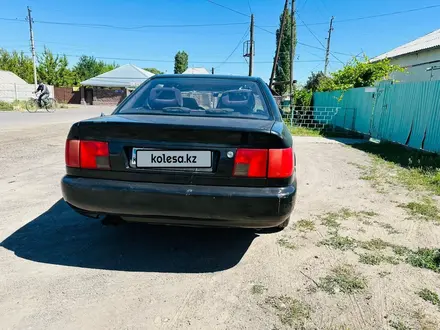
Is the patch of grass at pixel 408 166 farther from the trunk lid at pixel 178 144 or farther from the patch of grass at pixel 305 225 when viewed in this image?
the trunk lid at pixel 178 144

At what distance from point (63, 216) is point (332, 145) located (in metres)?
8.59

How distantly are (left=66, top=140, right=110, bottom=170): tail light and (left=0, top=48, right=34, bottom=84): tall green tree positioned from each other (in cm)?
5536

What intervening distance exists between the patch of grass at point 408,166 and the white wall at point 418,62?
9.75 meters

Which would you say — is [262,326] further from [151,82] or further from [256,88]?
[151,82]

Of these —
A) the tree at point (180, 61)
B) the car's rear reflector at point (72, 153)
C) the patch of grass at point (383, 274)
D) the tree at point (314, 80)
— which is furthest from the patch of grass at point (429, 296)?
the tree at point (180, 61)

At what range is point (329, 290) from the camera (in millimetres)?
2160

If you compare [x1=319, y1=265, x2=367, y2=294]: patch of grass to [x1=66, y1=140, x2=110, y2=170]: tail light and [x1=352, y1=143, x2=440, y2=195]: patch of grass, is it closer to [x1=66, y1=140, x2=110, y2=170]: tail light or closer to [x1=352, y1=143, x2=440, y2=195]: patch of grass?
[x1=66, y1=140, x2=110, y2=170]: tail light

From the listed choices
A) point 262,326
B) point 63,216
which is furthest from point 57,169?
point 262,326

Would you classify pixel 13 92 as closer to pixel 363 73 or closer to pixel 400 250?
pixel 363 73

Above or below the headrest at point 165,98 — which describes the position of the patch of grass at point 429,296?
below

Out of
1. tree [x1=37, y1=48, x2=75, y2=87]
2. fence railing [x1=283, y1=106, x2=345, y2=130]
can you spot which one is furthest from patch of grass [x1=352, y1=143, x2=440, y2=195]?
tree [x1=37, y1=48, x2=75, y2=87]

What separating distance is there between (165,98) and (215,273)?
1702 mm

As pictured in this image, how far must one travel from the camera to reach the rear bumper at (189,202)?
209 cm

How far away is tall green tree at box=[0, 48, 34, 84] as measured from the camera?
48.9 meters
